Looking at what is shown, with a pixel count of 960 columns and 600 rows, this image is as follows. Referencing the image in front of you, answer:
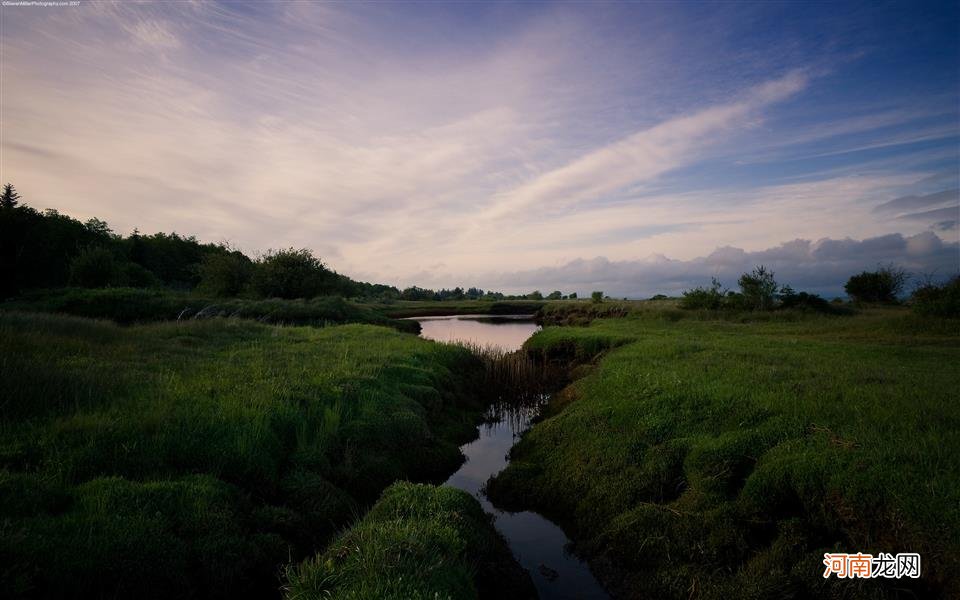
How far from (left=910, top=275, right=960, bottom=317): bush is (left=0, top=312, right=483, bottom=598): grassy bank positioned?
81.7ft

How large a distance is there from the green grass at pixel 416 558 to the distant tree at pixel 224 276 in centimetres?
4564

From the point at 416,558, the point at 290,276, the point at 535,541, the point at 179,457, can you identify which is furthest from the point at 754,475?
the point at 290,276

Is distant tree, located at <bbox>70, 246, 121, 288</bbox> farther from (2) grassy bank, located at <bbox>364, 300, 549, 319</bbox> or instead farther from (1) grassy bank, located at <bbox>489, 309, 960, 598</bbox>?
(2) grassy bank, located at <bbox>364, 300, 549, 319</bbox>

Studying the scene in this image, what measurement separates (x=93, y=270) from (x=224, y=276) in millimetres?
10467

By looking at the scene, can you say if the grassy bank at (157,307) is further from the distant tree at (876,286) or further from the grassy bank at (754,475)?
the distant tree at (876,286)

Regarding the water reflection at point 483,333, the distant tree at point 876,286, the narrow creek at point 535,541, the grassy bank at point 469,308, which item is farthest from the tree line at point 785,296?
the grassy bank at point 469,308

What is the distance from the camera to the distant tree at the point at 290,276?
44938 millimetres

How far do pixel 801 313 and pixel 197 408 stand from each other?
129 feet

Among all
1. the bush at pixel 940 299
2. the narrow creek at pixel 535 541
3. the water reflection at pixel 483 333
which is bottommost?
the narrow creek at pixel 535 541

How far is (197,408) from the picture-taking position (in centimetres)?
899

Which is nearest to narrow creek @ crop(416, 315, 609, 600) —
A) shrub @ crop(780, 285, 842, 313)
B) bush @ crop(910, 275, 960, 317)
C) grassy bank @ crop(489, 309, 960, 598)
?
grassy bank @ crop(489, 309, 960, 598)

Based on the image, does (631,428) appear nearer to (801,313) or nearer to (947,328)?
(947,328)

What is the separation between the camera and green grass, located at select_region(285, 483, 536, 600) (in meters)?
4.77

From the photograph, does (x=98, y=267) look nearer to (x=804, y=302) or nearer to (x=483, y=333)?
(x=483, y=333)
